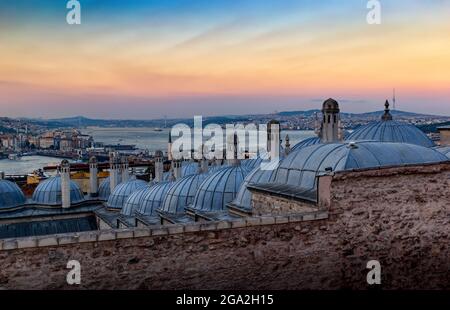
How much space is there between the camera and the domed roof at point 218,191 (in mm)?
17484

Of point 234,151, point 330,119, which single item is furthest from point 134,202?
point 330,119

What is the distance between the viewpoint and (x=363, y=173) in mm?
10414

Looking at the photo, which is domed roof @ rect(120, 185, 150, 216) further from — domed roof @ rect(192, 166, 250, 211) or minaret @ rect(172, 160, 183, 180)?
minaret @ rect(172, 160, 183, 180)

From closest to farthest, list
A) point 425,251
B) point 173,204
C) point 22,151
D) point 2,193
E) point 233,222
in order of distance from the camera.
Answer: point 233,222
point 425,251
point 173,204
point 2,193
point 22,151

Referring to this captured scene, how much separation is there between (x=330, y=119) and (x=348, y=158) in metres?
5.55

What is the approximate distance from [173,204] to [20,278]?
11.6m

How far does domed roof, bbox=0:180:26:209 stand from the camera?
88.4 ft

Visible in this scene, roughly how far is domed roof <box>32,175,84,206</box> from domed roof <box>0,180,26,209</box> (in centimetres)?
105

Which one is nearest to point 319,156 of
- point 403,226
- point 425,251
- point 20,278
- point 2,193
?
point 403,226

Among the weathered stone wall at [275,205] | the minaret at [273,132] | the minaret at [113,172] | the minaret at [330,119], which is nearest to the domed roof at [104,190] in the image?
the minaret at [113,172]

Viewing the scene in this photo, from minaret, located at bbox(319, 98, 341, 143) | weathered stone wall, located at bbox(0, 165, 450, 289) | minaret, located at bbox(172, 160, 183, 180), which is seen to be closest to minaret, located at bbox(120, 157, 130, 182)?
minaret, located at bbox(172, 160, 183, 180)

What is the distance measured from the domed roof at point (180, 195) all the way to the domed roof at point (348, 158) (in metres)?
7.77

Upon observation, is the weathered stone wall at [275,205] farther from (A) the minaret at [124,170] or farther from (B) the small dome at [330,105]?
(A) the minaret at [124,170]
